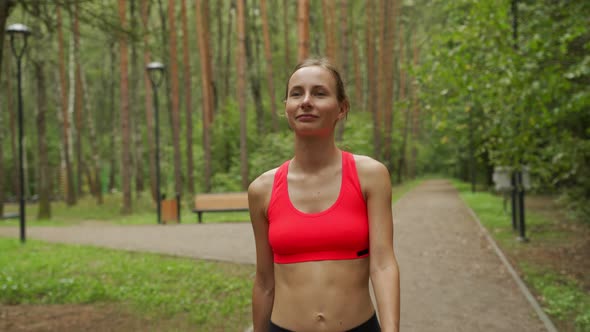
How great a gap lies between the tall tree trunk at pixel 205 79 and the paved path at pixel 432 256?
752 cm

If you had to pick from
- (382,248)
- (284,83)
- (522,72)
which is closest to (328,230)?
(382,248)

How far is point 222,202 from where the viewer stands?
17.6m

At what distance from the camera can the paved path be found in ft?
20.2

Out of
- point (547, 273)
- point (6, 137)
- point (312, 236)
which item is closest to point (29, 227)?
point (547, 273)

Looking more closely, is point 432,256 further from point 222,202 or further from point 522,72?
point 222,202

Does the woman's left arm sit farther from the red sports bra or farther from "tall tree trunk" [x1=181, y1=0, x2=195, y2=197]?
"tall tree trunk" [x1=181, y1=0, x2=195, y2=197]

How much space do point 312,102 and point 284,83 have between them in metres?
31.5

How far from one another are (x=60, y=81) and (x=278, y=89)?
12629 millimetres

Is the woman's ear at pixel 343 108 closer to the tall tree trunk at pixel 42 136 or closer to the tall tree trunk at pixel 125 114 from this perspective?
the tall tree trunk at pixel 125 114

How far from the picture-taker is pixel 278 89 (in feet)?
112

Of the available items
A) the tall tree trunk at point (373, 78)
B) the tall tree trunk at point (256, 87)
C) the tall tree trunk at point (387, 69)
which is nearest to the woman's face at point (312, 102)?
the tall tree trunk at point (256, 87)

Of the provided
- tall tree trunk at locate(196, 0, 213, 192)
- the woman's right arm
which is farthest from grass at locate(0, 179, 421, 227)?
the woman's right arm

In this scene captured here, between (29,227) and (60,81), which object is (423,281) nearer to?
(29,227)

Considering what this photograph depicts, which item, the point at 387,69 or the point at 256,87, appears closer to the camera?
the point at 256,87
